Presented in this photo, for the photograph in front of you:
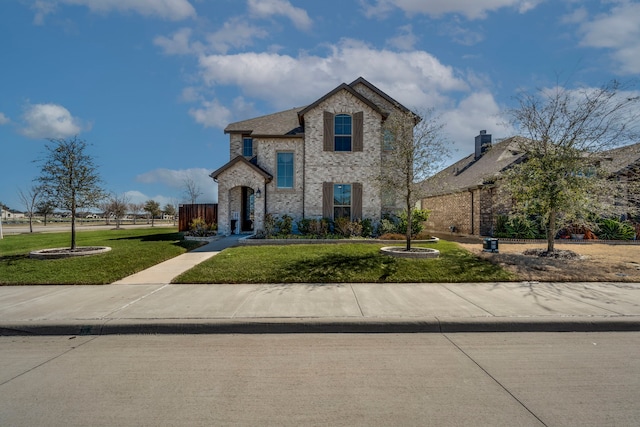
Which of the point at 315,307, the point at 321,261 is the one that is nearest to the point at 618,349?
the point at 315,307

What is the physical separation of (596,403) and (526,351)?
50.1 inches

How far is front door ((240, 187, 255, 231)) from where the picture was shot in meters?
19.4

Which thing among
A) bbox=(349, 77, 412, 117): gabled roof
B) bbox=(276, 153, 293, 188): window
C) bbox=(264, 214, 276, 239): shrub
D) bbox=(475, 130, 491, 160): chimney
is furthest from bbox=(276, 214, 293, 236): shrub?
bbox=(475, 130, 491, 160): chimney

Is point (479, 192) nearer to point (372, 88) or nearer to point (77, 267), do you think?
point (372, 88)

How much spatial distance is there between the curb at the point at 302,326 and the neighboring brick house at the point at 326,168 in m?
11.6

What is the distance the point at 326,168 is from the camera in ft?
56.1

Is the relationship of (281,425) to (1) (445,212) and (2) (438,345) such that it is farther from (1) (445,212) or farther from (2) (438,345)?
(1) (445,212)

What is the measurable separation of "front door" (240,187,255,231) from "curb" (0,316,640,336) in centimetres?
1389

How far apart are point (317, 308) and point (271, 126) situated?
48.0ft

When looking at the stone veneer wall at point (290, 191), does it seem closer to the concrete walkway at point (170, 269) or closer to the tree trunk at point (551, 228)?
the concrete walkway at point (170, 269)

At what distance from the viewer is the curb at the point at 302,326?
523 cm

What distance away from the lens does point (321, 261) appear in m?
9.84

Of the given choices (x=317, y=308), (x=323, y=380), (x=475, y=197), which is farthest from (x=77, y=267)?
(x=475, y=197)

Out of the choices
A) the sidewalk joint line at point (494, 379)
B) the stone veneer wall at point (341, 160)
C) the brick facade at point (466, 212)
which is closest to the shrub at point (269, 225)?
the stone veneer wall at point (341, 160)
